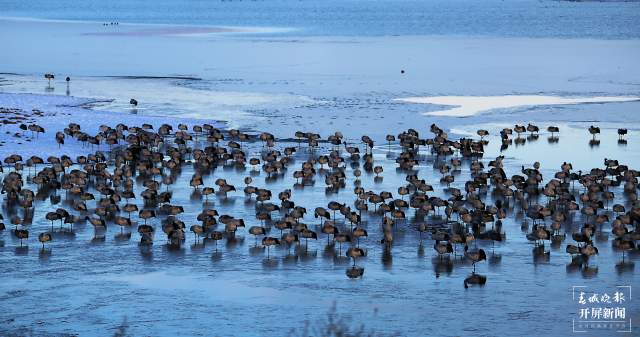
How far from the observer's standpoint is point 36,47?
8725cm

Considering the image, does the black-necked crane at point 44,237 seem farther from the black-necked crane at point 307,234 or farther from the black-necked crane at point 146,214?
the black-necked crane at point 307,234

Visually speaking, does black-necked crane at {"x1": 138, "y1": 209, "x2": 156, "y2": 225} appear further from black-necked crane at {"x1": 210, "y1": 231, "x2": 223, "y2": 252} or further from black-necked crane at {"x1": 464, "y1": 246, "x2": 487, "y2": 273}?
black-necked crane at {"x1": 464, "y1": 246, "x2": 487, "y2": 273}

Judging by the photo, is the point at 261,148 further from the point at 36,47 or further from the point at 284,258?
the point at 36,47

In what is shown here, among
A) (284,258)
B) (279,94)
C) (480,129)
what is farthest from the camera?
(279,94)

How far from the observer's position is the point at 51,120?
43250mm

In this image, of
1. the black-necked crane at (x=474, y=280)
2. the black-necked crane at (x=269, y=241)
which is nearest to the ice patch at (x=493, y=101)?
the black-necked crane at (x=269, y=241)

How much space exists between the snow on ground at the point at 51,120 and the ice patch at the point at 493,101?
1086 cm

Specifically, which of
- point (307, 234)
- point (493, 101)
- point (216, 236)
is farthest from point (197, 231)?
point (493, 101)

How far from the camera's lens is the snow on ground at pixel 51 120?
37375 mm

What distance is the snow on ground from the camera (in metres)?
37.4

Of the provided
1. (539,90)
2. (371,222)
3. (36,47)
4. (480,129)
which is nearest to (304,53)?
(36,47)

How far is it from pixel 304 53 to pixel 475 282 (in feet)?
200

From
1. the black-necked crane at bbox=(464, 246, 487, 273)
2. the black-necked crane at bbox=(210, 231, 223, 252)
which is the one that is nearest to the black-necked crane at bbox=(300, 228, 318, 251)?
the black-necked crane at bbox=(210, 231, 223, 252)

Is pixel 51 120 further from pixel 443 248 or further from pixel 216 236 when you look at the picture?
pixel 443 248
